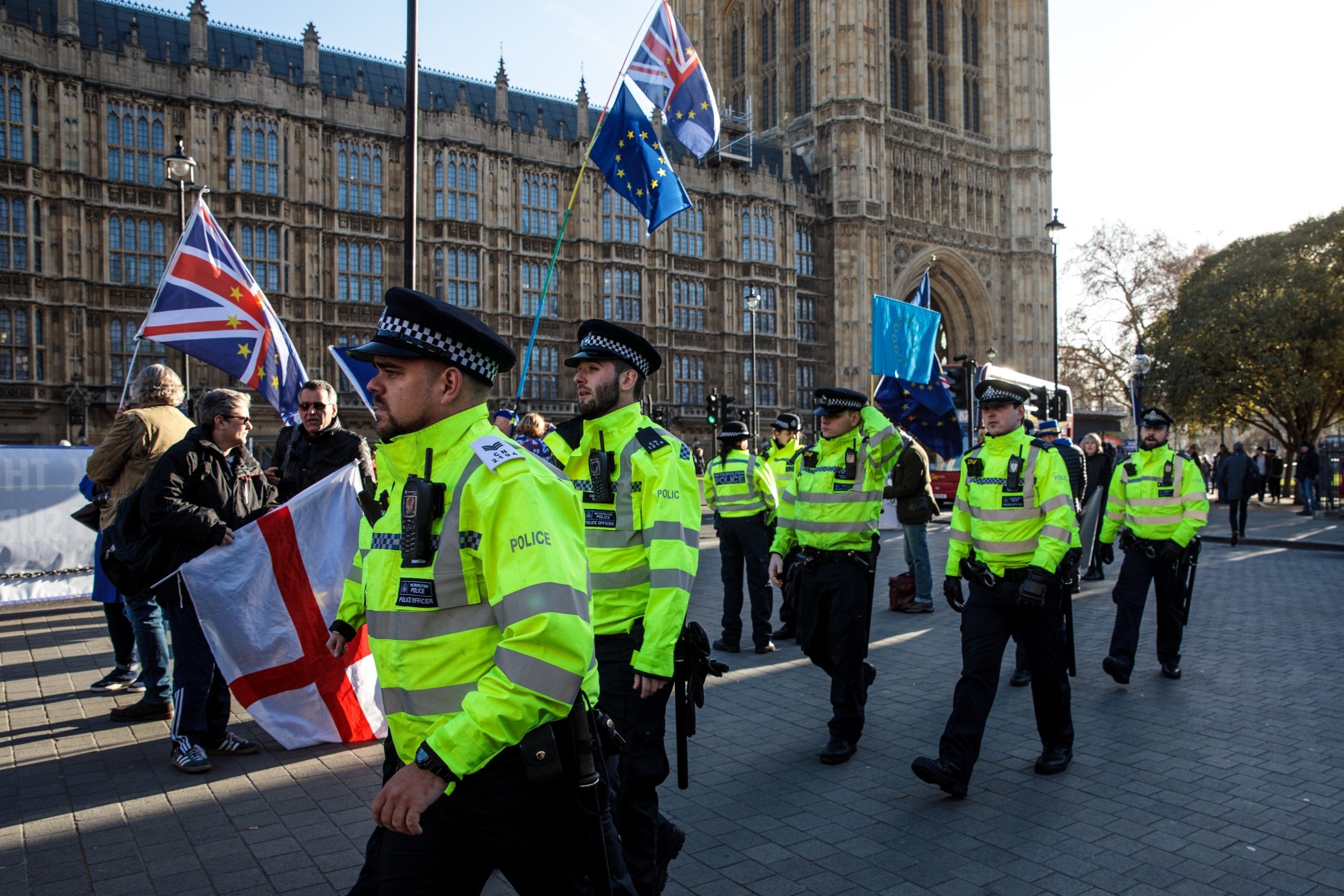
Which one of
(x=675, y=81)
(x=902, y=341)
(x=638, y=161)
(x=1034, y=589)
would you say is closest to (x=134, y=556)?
(x=1034, y=589)

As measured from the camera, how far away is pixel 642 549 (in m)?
3.71

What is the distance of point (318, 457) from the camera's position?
Result: 648 centimetres

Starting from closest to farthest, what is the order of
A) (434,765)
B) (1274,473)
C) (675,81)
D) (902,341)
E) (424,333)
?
(434,765) < (424,333) < (675,81) < (902,341) < (1274,473)

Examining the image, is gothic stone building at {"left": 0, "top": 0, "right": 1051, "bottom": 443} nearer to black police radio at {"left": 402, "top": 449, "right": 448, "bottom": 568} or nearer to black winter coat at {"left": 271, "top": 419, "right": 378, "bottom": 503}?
black winter coat at {"left": 271, "top": 419, "right": 378, "bottom": 503}

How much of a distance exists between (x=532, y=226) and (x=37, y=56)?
633 inches

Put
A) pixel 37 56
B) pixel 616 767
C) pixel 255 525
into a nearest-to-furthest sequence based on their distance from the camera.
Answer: pixel 616 767
pixel 255 525
pixel 37 56

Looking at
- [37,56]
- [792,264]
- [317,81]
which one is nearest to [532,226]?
[317,81]

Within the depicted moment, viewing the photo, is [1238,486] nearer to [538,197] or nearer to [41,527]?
[41,527]

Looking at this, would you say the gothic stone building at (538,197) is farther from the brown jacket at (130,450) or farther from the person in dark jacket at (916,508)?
the brown jacket at (130,450)

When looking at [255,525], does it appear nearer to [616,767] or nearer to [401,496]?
[616,767]

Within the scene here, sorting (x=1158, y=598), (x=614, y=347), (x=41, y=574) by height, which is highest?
(x=614, y=347)

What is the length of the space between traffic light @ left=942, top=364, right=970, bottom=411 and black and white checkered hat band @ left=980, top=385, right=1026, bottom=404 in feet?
44.7

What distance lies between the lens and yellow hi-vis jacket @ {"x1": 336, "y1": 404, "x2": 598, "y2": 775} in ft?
6.72

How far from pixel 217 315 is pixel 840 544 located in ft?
21.8
